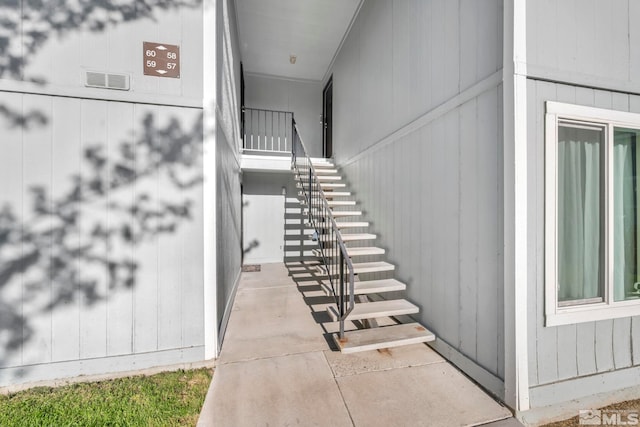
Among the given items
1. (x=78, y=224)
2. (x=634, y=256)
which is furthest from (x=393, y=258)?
(x=78, y=224)

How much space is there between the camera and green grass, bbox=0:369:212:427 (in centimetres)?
179

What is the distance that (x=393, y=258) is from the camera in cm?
366

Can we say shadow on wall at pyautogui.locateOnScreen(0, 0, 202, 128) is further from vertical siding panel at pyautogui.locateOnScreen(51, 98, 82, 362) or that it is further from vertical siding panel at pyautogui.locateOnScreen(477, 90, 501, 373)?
vertical siding panel at pyautogui.locateOnScreen(477, 90, 501, 373)

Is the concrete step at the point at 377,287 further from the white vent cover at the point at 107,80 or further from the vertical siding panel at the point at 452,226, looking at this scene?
the white vent cover at the point at 107,80

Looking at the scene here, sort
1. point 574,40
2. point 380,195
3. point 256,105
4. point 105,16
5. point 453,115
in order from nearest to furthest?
point 574,40 → point 105,16 → point 453,115 → point 380,195 → point 256,105

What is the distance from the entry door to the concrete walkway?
527cm

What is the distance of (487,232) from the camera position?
2166 mm

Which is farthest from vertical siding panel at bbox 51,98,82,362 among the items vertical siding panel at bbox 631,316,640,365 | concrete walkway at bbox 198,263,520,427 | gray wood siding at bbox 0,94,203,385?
vertical siding panel at bbox 631,316,640,365

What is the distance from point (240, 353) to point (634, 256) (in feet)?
11.6

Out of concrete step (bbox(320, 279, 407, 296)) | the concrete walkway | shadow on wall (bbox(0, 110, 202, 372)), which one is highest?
shadow on wall (bbox(0, 110, 202, 372))

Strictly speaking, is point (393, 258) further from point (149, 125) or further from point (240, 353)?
point (149, 125)

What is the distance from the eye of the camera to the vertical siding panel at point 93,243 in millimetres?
2307

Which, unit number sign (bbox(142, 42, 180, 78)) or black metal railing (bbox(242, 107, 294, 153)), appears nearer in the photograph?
unit number sign (bbox(142, 42, 180, 78))

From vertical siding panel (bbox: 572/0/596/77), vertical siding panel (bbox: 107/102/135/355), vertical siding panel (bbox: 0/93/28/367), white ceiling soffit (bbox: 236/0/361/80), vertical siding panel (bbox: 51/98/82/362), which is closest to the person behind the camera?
vertical siding panel (bbox: 572/0/596/77)
